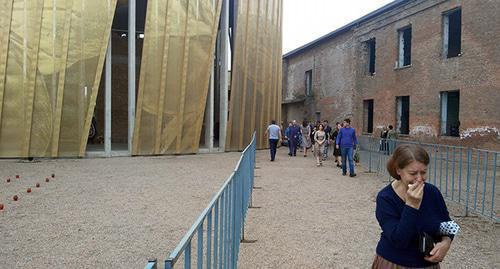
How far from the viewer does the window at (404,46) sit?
840 inches

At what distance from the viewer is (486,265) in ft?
16.4

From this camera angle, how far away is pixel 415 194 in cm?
232

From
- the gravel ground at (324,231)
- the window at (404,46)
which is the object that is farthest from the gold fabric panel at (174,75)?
the window at (404,46)

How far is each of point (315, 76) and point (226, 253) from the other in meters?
28.5

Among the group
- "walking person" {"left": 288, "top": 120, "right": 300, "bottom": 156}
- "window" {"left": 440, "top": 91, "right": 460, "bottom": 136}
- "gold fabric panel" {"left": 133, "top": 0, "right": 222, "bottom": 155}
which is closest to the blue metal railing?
"gold fabric panel" {"left": 133, "top": 0, "right": 222, "bottom": 155}

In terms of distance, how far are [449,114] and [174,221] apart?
15149mm

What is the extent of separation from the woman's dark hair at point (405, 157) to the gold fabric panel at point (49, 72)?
1511cm

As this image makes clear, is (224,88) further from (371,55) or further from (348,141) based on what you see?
(371,55)

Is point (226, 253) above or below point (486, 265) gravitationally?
above

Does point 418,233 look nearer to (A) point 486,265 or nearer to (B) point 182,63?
(A) point 486,265

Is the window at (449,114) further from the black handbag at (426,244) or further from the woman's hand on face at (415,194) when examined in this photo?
the woman's hand on face at (415,194)

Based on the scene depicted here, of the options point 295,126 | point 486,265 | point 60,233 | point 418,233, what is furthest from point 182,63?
point 418,233

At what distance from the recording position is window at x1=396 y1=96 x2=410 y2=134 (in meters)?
21.3

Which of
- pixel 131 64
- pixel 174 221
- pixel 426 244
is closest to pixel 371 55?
pixel 131 64
